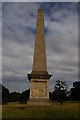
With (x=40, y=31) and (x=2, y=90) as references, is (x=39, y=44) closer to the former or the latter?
(x=40, y=31)

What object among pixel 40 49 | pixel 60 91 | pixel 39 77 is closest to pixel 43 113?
pixel 39 77

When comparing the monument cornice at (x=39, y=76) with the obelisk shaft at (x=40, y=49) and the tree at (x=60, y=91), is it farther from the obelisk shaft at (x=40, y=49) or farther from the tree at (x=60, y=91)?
the tree at (x=60, y=91)

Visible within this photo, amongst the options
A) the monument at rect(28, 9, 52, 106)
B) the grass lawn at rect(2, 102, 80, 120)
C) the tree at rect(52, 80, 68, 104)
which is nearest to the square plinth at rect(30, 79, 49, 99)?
the monument at rect(28, 9, 52, 106)

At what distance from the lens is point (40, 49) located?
51.4 feet

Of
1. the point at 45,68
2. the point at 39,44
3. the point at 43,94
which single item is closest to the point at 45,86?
the point at 43,94

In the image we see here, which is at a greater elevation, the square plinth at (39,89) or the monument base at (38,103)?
the square plinth at (39,89)

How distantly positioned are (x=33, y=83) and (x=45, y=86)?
1112 millimetres

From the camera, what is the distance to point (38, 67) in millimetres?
14992

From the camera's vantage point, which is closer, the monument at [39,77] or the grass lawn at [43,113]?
the grass lawn at [43,113]

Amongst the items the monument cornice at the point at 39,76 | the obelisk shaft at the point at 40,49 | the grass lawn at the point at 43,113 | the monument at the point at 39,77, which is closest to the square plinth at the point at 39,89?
the monument at the point at 39,77

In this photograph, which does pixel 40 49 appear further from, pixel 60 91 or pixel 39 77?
pixel 60 91

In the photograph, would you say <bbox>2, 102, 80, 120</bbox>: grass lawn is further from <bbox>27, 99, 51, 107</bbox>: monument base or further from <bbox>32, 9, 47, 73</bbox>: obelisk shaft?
<bbox>32, 9, 47, 73</bbox>: obelisk shaft

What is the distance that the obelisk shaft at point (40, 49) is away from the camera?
49.3 ft

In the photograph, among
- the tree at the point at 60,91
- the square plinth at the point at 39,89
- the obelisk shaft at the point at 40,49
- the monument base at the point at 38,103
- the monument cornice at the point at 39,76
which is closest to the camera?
the monument base at the point at 38,103
